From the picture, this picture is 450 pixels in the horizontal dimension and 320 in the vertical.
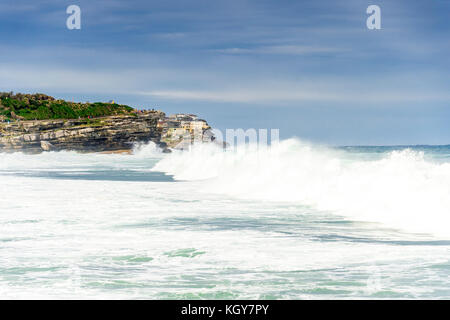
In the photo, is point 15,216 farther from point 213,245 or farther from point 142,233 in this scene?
point 213,245

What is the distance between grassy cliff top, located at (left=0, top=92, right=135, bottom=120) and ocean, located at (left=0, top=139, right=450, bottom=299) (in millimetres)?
112941

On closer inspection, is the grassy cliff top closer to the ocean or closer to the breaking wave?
the breaking wave

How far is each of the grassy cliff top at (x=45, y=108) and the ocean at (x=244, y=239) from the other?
11294 cm

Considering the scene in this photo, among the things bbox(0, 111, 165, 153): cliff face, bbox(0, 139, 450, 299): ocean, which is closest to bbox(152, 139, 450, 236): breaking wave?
bbox(0, 139, 450, 299): ocean

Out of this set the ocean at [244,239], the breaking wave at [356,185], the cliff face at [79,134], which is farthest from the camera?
the cliff face at [79,134]

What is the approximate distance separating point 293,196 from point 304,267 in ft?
39.5

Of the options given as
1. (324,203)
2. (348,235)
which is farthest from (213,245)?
(324,203)

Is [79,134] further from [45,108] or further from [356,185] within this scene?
[356,185]

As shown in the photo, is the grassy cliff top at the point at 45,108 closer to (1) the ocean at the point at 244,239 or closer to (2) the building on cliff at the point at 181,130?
(2) the building on cliff at the point at 181,130

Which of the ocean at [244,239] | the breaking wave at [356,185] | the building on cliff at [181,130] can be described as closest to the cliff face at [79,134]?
the building on cliff at [181,130]

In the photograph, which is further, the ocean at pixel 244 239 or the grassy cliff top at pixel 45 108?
the grassy cliff top at pixel 45 108

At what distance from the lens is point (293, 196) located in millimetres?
21812

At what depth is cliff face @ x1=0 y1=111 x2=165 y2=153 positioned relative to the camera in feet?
354

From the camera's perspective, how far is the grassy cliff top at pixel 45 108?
429 feet
